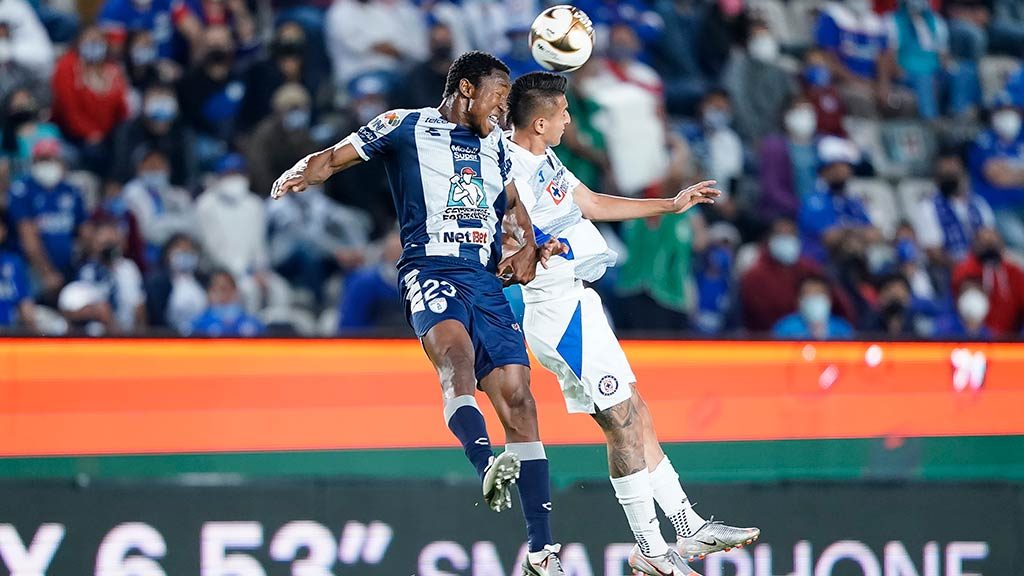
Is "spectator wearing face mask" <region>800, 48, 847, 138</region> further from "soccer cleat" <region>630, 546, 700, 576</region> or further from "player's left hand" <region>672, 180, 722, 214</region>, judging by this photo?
"soccer cleat" <region>630, 546, 700, 576</region>

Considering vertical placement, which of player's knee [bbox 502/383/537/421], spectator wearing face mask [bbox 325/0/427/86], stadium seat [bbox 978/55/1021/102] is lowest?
player's knee [bbox 502/383/537/421]

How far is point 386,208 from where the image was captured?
45.6 feet

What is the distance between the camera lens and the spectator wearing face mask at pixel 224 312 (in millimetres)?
12430

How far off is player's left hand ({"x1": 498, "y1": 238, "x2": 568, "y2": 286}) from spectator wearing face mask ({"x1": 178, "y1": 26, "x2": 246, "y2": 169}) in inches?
248

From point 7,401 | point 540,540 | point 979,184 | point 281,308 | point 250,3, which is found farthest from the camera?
point 979,184

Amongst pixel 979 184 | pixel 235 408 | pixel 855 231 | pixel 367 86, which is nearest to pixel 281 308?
pixel 367 86

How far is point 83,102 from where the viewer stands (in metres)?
13.8

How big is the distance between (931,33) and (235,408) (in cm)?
1047

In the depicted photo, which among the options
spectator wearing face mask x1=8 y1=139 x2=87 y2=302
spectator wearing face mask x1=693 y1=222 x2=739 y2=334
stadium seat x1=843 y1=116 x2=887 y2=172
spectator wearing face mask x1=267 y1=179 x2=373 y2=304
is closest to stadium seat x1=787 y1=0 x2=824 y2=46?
stadium seat x1=843 y1=116 x2=887 y2=172

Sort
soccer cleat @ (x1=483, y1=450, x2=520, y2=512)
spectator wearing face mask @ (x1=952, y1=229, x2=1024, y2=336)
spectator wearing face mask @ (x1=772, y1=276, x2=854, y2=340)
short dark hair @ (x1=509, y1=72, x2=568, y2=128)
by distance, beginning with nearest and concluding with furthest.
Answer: soccer cleat @ (x1=483, y1=450, x2=520, y2=512), short dark hair @ (x1=509, y1=72, x2=568, y2=128), spectator wearing face mask @ (x1=772, y1=276, x2=854, y2=340), spectator wearing face mask @ (x1=952, y1=229, x2=1024, y2=336)

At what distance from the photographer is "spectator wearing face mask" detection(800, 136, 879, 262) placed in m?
15.0

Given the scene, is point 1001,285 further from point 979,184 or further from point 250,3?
point 250,3

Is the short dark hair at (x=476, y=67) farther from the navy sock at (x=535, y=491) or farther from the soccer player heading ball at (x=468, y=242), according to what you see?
the navy sock at (x=535, y=491)

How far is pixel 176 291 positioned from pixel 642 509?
5.28 meters
